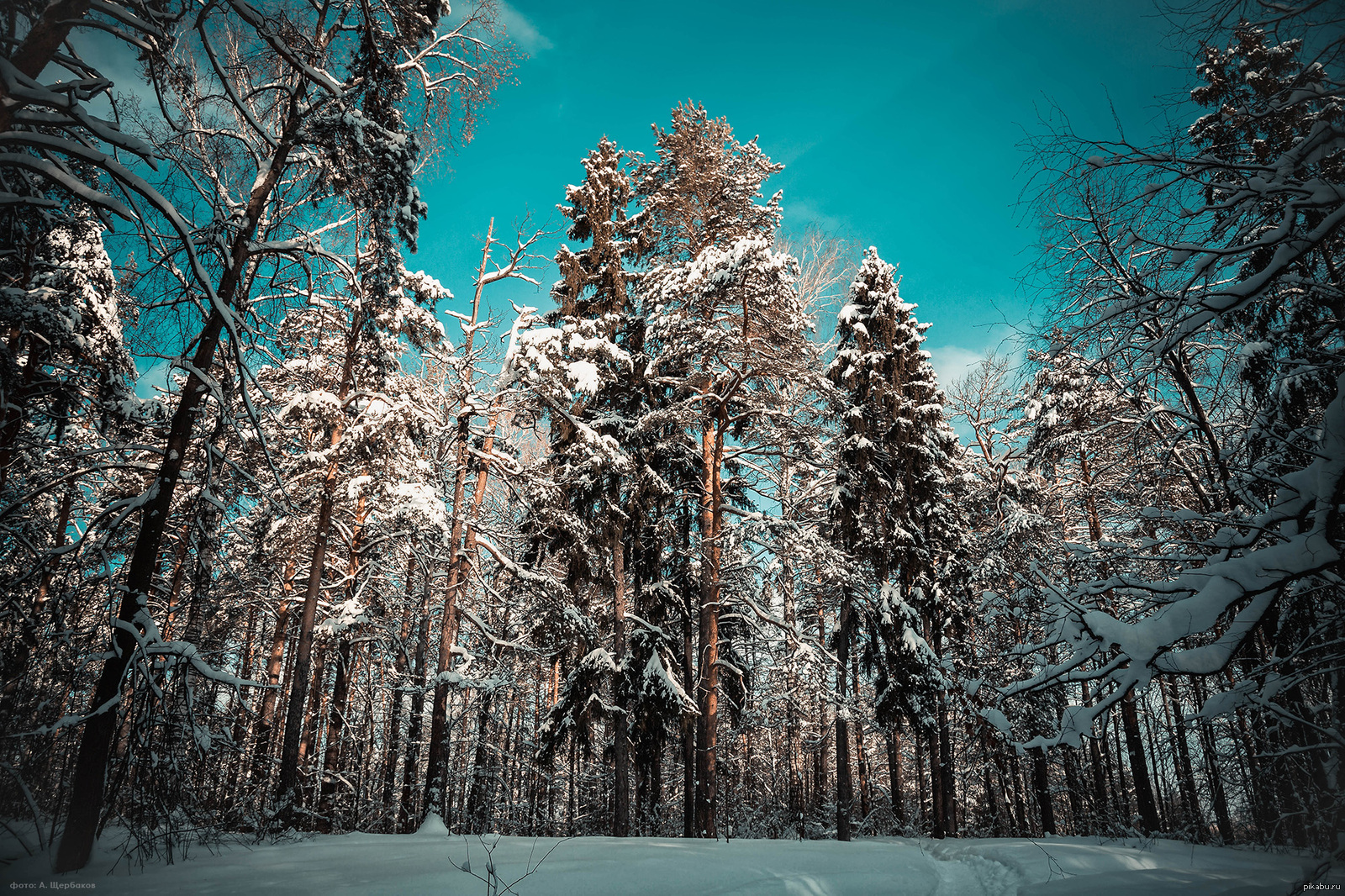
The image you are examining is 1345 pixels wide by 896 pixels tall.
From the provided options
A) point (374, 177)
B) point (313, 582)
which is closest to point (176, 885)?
point (374, 177)

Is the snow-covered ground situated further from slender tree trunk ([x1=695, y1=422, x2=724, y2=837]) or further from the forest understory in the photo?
slender tree trunk ([x1=695, y1=422, x2=724, y2=837])

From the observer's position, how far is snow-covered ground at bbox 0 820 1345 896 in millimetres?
4043

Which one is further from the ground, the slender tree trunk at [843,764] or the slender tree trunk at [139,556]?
the slender tree trunk at [139,556]

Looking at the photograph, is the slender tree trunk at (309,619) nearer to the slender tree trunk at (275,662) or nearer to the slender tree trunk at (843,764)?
the slender tree trunk at (275,662)

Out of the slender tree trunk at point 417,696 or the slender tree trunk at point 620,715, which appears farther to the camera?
the slender tree trunk at point 620,715

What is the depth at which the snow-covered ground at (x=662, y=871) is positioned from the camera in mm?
4043

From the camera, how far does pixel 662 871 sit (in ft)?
16.1

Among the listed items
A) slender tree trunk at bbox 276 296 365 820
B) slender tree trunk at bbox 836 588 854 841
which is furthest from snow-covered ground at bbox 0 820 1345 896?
slender tree trunk at bbox 836 588 854 841

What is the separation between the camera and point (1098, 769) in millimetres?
17297

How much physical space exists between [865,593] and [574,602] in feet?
20.9

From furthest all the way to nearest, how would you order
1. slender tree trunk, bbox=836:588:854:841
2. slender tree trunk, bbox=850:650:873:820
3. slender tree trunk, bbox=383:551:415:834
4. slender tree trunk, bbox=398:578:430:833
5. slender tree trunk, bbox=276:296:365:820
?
slender tree trunk, bbox=850:650:873:820 → slender tree trunk, bbox=383:551:415:834 → slender tree trunk, bbox=836:588:854:841 → slender tree trunk, bbox=398:578:430:833 → slender tree trunk, bbox=276:296:365:820

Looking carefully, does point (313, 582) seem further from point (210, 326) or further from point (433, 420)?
point (210, 326)

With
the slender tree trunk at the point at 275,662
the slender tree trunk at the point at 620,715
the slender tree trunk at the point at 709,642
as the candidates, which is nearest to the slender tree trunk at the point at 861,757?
the slender tree trunk at the point at 709,642

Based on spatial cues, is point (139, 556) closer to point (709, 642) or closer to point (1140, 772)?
point (709, 642)
